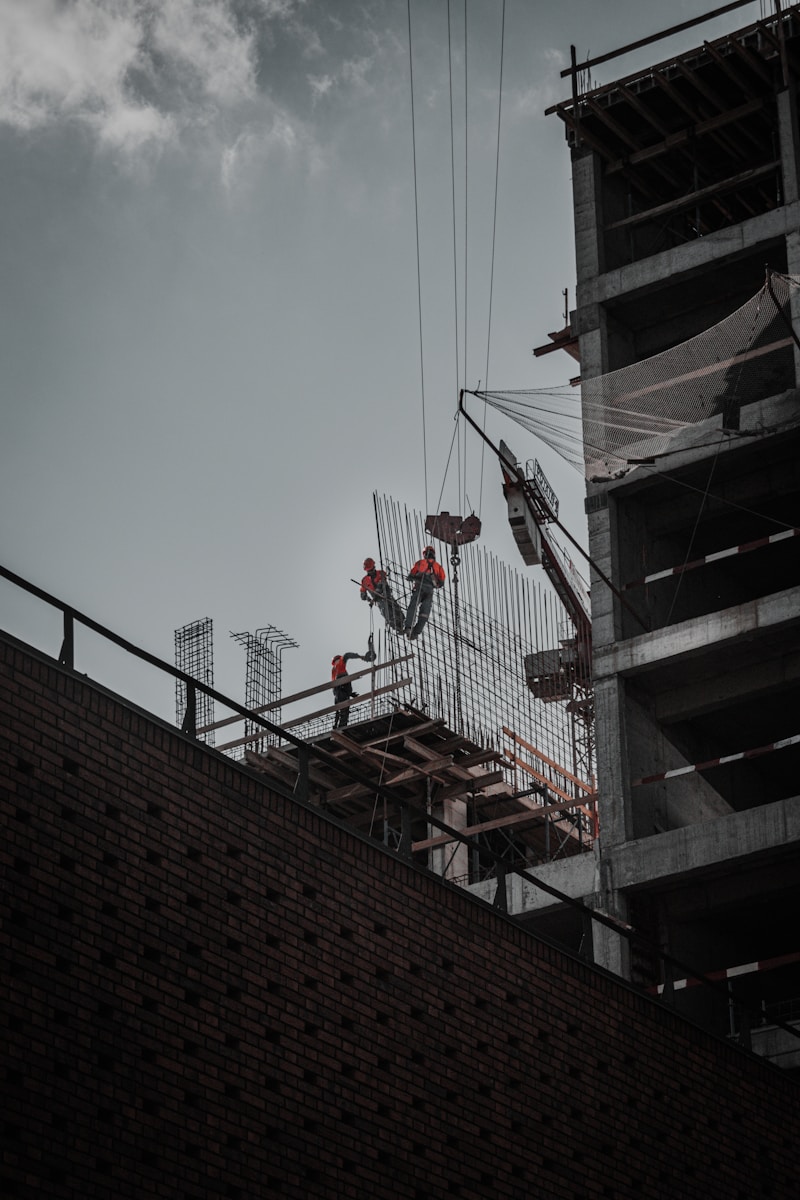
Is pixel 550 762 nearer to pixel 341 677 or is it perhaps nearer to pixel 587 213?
pixel 341 677

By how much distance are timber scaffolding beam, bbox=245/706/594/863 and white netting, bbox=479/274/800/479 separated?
8.80 metres

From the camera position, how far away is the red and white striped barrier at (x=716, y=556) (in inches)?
1438

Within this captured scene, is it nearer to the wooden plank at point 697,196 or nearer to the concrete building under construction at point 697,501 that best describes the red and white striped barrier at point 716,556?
the concrete building under construction at point 697,501

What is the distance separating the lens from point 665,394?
33156 mm

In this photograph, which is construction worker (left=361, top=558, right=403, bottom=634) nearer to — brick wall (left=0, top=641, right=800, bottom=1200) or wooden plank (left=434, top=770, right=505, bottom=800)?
wooden plank (left=434, top=770, right=505, bottom=800)

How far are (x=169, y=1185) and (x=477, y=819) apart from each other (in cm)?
3036

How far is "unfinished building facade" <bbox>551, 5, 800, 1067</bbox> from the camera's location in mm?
33625

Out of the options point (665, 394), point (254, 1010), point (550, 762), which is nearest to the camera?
point (254, 1010)

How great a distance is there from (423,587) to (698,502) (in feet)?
20.8

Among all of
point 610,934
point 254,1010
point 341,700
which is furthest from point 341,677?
point 254,1010

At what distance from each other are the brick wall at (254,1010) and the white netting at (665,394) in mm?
14685

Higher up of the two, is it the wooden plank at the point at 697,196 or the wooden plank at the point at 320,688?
the wooden plank at the point at 697,196

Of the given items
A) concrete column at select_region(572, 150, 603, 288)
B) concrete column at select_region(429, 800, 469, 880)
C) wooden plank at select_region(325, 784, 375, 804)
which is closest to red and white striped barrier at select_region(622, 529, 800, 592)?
concrete column at select_region(572, 150, 603, 288)

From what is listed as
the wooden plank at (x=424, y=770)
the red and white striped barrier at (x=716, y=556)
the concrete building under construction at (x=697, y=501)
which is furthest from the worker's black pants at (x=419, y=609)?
the red and white striped barrier at (x=716, y=556)
